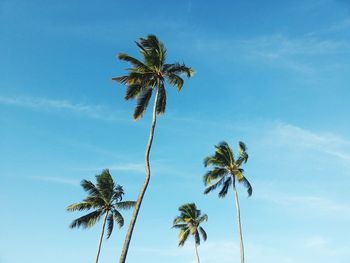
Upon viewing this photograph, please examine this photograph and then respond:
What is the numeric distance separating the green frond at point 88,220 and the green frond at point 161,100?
710 inches

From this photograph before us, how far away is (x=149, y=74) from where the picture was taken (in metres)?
27.7

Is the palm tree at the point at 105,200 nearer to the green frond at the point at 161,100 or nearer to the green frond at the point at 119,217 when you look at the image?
the green frond at the point at 119,217

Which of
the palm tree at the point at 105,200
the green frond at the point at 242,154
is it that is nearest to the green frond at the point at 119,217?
the palm tree at the point at 105,200

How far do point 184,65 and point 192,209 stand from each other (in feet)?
121

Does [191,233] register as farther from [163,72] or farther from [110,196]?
[163,72]

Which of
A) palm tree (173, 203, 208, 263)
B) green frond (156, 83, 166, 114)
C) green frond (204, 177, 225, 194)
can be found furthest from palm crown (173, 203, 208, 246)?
green frond (156, 83, 166, 114)

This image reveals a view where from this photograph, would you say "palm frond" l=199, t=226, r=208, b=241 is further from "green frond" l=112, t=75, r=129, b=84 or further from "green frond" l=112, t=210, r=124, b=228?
"green frond" l=112, t=75, r=129, b=84

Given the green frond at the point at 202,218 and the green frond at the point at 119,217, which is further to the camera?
the green frond at the point at 202,218

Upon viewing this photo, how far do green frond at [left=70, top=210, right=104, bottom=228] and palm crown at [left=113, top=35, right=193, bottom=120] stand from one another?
58.7ft

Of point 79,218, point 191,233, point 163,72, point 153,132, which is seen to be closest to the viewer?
point 153,132

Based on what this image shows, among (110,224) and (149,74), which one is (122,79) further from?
(110,224)

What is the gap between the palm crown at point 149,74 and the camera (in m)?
27.5

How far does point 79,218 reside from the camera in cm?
4028

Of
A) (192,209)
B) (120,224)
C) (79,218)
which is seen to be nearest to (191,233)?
(192,209)
